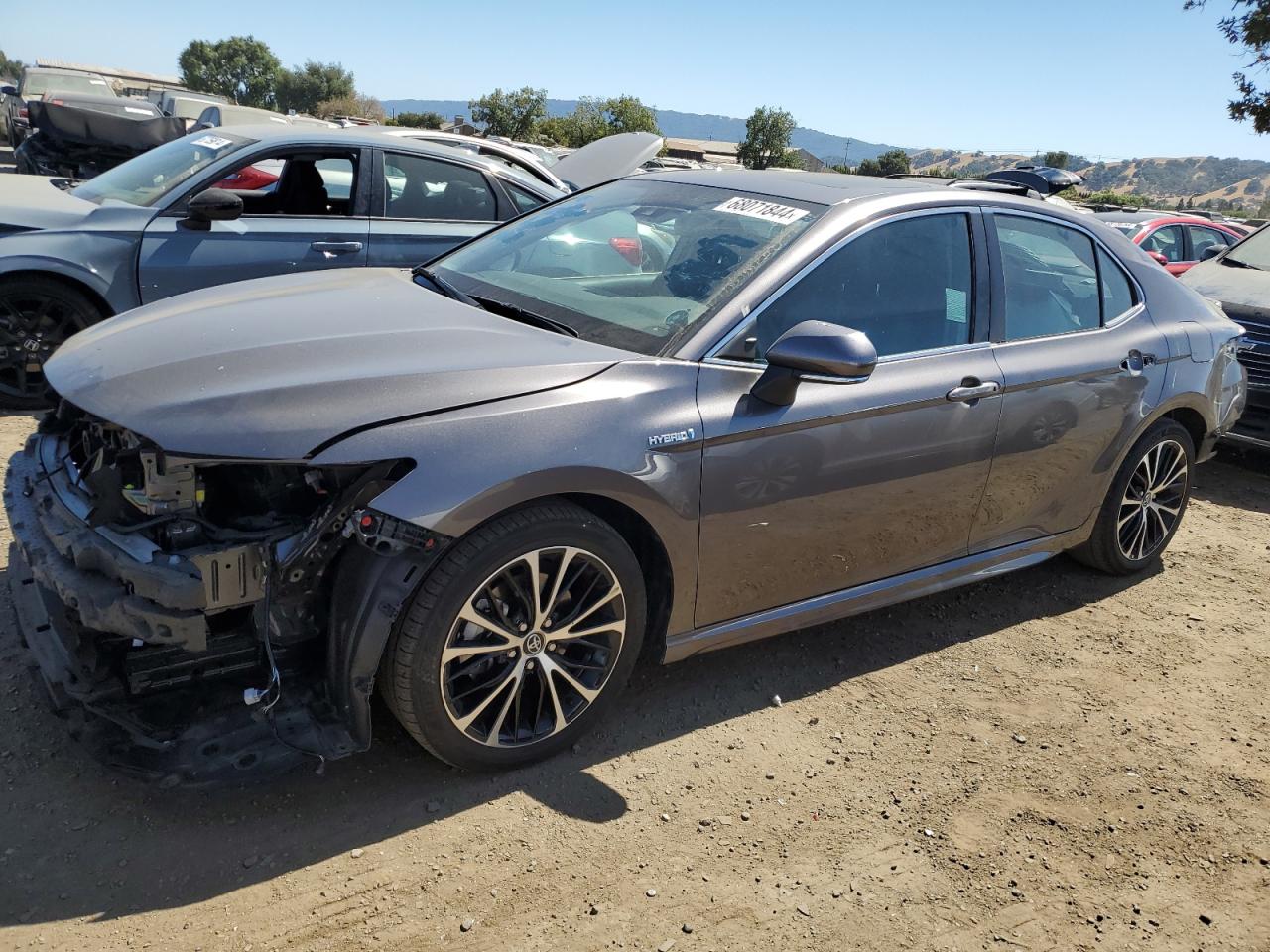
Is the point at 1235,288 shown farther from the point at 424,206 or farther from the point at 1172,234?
the point at 424,206

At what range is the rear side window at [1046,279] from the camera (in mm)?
3885

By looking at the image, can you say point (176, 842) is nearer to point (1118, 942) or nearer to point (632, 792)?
point (632, 792)

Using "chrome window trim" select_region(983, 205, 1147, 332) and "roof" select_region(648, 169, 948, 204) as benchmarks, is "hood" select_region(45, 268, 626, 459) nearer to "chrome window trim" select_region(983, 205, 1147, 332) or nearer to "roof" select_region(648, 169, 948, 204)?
"roof" select_region(648, 169, 948, 204)

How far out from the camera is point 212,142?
6.41 meters

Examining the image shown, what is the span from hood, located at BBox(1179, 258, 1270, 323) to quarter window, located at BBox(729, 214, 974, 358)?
4.43 m

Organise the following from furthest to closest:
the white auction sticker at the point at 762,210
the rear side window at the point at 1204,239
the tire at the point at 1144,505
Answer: the rear side window at the point at 1204,239 < the tire at the point at 1144,505 < the white auction sticker at the point at 762,210

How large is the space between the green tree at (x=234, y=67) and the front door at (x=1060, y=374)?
273 ft

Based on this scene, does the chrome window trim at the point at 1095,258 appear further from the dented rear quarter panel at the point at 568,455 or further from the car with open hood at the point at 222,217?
the car with open hood at the point at 222,217

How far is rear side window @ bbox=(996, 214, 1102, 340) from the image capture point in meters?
3.88

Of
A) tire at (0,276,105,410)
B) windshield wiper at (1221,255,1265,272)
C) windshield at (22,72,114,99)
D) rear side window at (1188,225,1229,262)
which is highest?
windshield at (22,72,114,99)

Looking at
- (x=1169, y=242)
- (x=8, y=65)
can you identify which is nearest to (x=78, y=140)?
(x=1169, y=242)

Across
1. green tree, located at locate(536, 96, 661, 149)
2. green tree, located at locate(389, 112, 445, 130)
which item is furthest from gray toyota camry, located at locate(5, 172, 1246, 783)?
green tree, located at locate(389, 112, 445, 130)

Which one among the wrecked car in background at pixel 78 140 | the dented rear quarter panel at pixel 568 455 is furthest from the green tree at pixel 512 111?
the dented rear quarter panel at pixel 568 455

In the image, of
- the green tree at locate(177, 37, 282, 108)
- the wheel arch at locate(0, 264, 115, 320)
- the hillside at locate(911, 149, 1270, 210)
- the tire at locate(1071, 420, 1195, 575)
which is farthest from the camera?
the hillside at locate(911, 149, 1270, 210)
